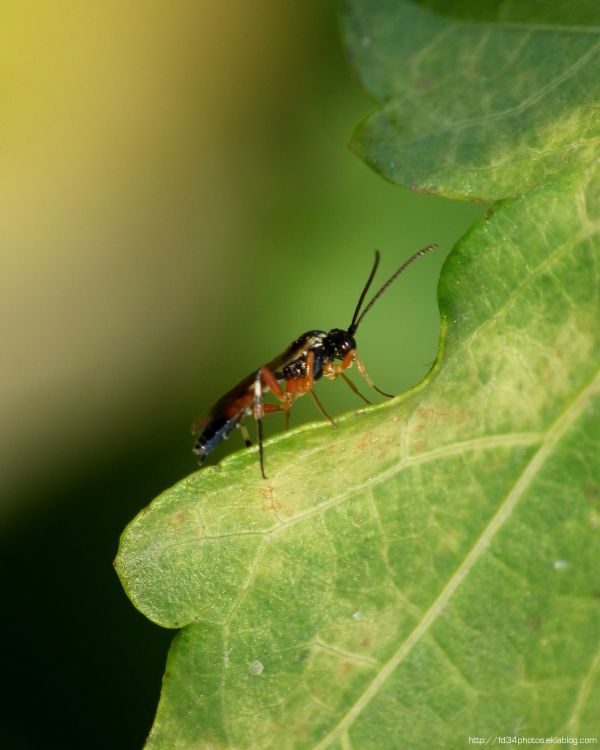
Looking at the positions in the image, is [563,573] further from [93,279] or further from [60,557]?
[93,279]

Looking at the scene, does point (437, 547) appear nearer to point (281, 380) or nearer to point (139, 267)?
point (281, 380)

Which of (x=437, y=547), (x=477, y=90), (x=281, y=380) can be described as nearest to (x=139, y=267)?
(x=281, y=380)

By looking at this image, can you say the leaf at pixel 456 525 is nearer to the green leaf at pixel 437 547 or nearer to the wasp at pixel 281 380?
the green leaf at pixel 437 547

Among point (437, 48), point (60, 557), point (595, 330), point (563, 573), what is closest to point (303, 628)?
point (563, 573)

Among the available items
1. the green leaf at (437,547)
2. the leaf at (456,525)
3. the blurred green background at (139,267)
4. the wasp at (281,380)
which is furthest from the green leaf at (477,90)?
the blurred green background at (139,267)

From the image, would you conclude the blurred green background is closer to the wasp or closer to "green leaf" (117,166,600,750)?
the wasp

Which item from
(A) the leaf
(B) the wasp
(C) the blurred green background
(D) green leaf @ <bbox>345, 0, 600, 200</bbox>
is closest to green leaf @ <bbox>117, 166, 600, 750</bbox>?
(A) the leaf
